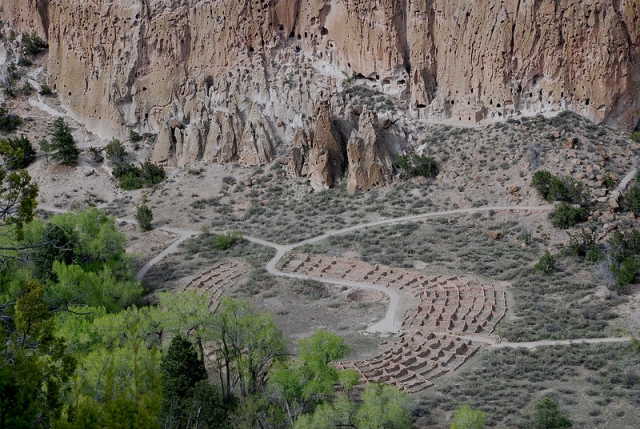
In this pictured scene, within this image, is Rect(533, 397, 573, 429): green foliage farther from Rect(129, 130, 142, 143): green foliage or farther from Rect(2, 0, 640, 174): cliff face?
Rect(129, 130, 142, 143): green foliage

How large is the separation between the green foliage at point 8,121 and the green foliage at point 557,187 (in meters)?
46.1

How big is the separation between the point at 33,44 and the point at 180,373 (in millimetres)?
57556

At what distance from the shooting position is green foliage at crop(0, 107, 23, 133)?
6250 centimetres

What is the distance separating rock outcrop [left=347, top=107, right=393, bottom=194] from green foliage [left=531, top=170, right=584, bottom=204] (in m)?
11.4

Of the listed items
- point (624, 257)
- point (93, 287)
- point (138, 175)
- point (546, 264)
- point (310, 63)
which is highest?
point (310, 63)

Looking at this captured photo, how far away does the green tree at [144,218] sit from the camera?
162 feet

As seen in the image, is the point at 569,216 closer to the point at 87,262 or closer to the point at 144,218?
the point at 144,218

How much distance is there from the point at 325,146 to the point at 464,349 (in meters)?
25.6

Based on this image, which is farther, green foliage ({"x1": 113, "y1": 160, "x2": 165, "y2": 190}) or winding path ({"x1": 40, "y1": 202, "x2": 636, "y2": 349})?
green foliage ({"x1": 113, "y1": 160, "x2": 165, "y2": 190})

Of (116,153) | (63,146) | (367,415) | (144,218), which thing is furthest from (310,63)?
(367,415)

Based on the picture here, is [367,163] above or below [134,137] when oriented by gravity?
below

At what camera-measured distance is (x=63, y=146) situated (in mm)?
59094

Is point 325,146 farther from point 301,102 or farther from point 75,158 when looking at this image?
point 75,158

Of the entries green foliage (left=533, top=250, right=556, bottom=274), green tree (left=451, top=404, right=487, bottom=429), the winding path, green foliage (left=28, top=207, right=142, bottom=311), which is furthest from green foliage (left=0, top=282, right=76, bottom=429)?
green foliage (left=533, top=250, right=556, bottom=274)
